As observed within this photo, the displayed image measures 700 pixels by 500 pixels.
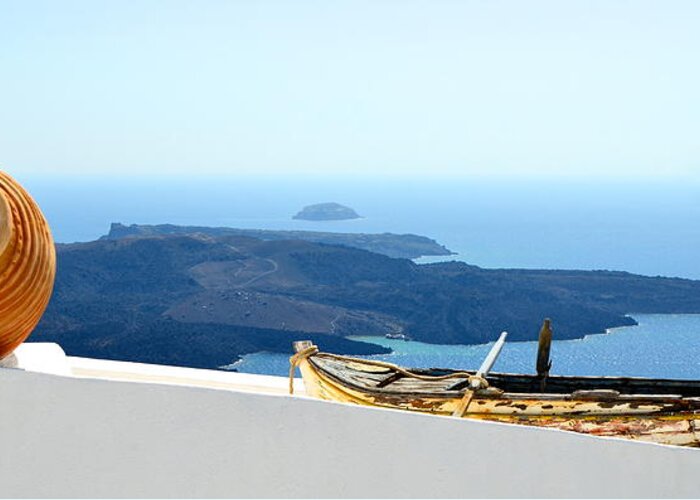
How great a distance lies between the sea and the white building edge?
1887 cm

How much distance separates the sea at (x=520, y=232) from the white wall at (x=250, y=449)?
18.9 m

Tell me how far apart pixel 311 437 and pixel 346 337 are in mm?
30950

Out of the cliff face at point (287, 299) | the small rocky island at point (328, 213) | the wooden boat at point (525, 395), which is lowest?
the cliff face at point (287, 299)

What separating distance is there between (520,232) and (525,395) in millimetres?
70881

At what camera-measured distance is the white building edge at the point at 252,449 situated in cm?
198

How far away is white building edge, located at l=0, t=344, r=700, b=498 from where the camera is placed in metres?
1.98

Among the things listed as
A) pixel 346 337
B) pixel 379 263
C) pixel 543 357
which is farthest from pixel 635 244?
pixel 543 357

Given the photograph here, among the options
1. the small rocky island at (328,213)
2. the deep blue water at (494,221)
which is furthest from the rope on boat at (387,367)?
the small rocky island at (328,213)

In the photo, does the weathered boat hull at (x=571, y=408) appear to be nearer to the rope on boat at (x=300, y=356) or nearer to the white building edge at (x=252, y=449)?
the rope on boat at (x=300, y=356)

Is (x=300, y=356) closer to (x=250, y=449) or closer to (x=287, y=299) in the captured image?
(x=250, y=449)

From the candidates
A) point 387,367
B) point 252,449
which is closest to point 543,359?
point 387,367

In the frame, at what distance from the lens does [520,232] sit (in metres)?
72.6

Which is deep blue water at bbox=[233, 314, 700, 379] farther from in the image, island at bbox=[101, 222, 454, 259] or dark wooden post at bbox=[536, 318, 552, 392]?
dark wooden post at bbox=[536, 318, 552, 392]

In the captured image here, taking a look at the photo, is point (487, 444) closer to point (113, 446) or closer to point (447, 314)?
point (113, 446)
